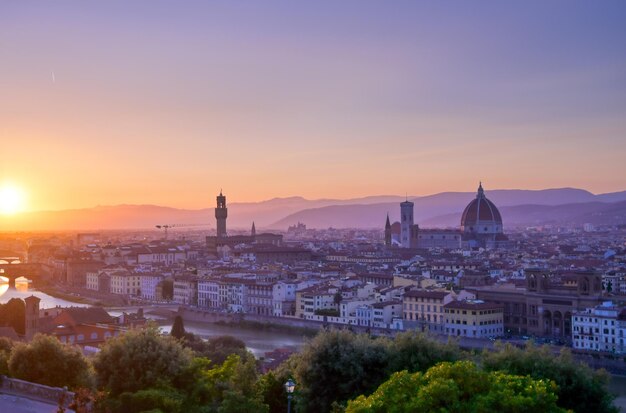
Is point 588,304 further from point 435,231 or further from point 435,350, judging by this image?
point 435,231

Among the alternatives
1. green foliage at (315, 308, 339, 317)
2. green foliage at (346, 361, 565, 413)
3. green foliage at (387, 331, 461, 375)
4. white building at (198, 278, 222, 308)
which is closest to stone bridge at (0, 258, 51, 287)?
white building at (198, 278, 222, 308)

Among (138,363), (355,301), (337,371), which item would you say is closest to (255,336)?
(355,301)

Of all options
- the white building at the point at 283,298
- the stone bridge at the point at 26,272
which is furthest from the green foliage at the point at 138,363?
the stone bridge at the point at 26,272

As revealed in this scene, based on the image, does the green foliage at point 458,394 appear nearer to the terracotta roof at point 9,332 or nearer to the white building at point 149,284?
the terracotta roof at point 9,332

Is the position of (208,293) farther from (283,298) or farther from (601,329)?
(601,329)

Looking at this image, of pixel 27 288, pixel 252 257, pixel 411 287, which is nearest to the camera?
pixel 411 287

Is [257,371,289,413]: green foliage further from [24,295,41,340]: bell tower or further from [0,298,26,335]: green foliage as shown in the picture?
[0,298,26,335]: green foliage

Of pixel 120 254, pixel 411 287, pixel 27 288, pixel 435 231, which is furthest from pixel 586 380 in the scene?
pixel 435 231
